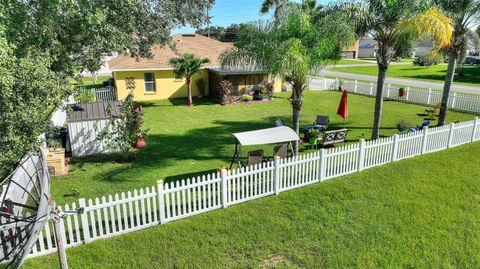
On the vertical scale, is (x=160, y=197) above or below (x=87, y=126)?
below

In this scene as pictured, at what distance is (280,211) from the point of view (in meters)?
7.77

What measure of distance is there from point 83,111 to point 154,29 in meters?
5.19

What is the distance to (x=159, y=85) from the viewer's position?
24000 millimetres

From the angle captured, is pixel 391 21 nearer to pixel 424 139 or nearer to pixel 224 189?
pixel 424 139

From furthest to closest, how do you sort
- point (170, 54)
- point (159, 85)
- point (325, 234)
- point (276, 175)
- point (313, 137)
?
point (170, 54)
point (159, 85)
point (313, 137)
point (276, 175)
point (325, 234)

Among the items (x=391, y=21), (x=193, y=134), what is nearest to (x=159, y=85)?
(x=193, y=134)

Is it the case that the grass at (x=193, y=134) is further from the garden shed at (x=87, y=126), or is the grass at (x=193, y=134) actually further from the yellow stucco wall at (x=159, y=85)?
the yellow stucco wall at (x=159, y=85)

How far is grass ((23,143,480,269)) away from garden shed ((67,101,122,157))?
6497 millimetres

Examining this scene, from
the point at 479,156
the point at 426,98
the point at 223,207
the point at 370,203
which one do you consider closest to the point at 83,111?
the point at 223,207

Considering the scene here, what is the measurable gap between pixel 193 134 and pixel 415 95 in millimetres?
15862

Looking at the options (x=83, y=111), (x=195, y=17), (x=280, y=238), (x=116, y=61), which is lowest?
(x=280, y=238)

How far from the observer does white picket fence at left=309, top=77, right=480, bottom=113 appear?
1884cm

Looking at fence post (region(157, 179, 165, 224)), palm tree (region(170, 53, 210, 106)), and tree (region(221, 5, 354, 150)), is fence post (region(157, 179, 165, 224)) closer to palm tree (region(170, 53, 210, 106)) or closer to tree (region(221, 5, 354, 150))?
tree (region(221, 5, 354, 150))

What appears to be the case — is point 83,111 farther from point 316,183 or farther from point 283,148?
point 316,183
